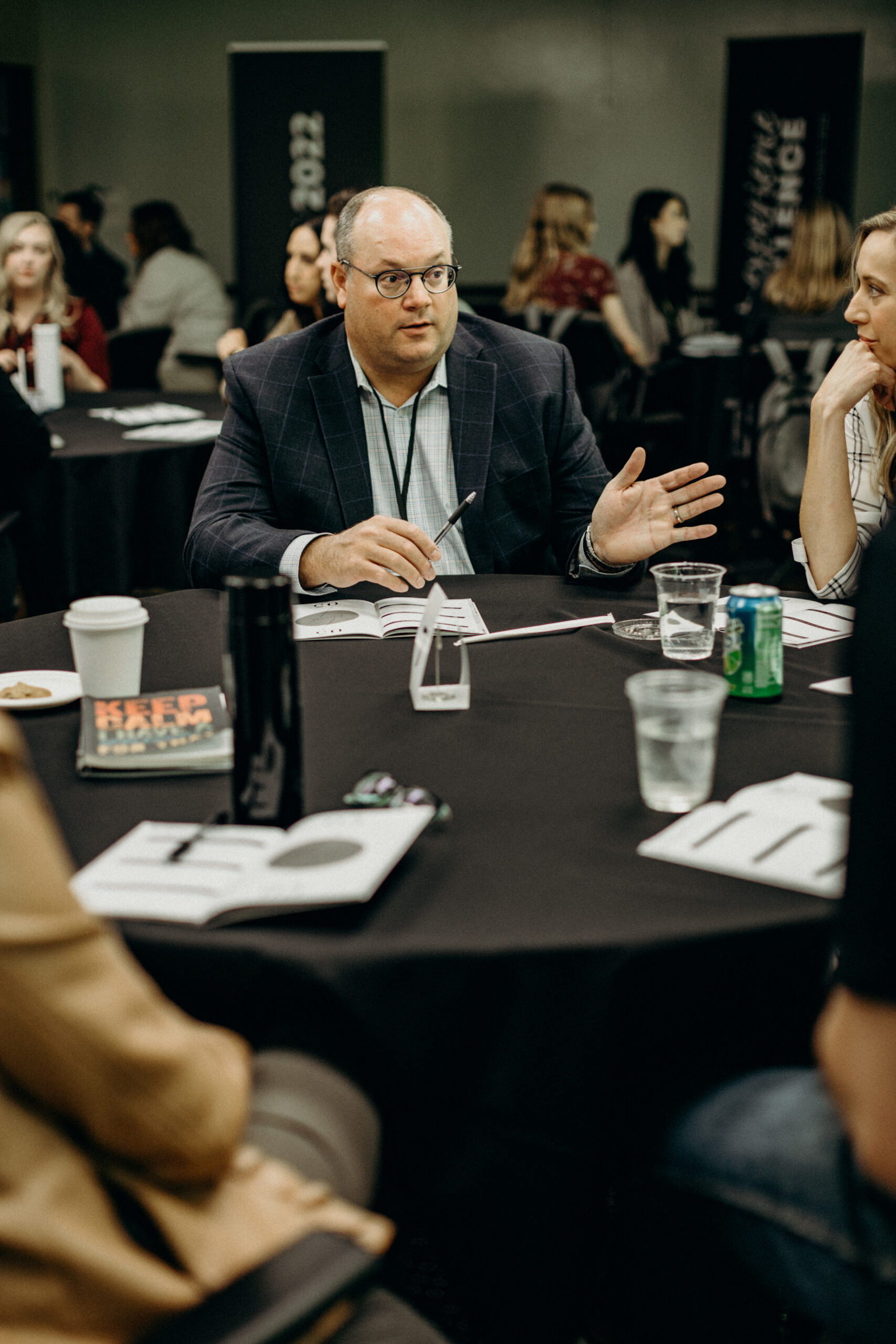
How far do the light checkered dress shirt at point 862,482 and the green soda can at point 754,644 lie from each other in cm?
58

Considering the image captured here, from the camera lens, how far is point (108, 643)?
4.80 feet

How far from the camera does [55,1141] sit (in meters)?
0.73

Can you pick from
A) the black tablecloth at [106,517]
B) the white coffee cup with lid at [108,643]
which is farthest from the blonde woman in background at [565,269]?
the white coffee cup with lid at [108,643]

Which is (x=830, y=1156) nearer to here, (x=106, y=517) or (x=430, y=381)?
(x=430, y=381)

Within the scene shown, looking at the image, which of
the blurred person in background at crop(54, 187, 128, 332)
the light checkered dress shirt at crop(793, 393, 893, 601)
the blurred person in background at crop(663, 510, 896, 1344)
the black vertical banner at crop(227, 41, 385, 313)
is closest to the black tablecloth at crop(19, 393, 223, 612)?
the light checkered dress shirt at crop(793, 393, 893, 601)

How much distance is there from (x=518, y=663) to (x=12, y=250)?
12.4ft

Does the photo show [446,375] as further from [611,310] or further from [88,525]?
[611,310]

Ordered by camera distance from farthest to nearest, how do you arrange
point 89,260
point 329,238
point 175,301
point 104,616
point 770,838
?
point 89,260 → point 175,301 → point 329,238 → point 104,616 → point 770,838

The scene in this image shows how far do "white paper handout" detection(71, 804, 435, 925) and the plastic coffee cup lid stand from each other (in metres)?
0.37

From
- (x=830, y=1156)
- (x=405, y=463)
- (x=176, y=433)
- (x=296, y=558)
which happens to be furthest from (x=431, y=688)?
(x=176, y=433)

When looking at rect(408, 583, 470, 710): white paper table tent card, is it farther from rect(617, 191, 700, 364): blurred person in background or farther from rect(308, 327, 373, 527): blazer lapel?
rect(617, 191, 700, 364): blurred person in background

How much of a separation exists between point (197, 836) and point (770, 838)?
509mm

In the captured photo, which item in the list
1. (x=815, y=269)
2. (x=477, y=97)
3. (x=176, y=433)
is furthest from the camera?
(x=477, y=97)

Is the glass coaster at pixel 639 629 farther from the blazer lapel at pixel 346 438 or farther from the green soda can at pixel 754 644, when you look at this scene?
the blazer lapel at pixel 346 438
